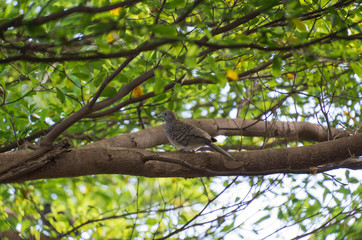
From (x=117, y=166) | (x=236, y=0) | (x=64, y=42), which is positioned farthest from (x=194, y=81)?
(x=64, y=42)

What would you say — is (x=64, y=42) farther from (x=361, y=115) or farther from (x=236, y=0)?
(x=361, y=115)

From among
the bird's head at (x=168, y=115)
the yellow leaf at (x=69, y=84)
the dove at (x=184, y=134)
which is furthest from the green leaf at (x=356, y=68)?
the yellow leaf at (x=69, y=84)

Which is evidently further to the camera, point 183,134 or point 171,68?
point 183,134

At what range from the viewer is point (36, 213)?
211 inches

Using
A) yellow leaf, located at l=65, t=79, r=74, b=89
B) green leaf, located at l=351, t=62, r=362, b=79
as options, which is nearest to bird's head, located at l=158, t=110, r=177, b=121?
yellow leaf, located at l=65, t=79, r=74, b=89

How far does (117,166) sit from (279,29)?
1.79m

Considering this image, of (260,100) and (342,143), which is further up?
(260,100)

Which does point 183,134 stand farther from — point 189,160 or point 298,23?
point 298,23

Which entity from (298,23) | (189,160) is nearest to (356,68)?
(298,23)

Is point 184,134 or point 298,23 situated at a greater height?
point 184,134

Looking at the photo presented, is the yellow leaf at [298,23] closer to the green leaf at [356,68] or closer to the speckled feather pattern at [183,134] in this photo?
the green leaf at [356,68]

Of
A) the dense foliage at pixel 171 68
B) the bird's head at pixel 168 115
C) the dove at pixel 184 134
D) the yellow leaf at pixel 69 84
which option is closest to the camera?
the dense foliage at pixel 171 68

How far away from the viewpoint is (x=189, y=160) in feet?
11.2

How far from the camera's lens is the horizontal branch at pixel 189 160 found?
121 inches
